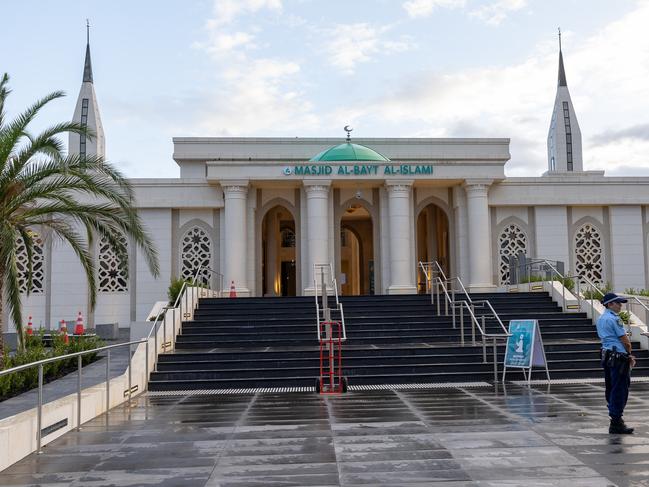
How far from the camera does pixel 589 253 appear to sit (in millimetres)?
27406

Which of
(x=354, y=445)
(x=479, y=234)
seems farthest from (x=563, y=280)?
(x=354, y=445)

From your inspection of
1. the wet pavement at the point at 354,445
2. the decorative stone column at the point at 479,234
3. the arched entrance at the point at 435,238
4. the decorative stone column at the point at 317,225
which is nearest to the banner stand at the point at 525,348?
the wet pavement at the point at 354,445

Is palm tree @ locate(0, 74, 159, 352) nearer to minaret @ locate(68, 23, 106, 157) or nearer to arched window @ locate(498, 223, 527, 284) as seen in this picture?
arched window @ locate(498, 223, 527, 284)

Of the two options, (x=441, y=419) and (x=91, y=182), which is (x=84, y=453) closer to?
(x=441, y=419)

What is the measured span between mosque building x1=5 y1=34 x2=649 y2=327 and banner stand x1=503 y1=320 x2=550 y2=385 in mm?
11072

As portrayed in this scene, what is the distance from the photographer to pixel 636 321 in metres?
17.6

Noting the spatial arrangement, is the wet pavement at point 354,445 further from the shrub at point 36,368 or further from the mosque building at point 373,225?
the mosque building at point 373,225

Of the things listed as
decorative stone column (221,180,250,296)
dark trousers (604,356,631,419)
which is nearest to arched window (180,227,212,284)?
decorative stone column (221,180,250,296)

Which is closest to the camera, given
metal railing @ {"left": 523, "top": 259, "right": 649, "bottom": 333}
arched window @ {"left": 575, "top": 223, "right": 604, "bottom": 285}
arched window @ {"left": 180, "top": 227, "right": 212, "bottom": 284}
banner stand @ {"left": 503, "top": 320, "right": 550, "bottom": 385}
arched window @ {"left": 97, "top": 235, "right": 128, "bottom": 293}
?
banner stand @ {"left": 503, "top": 320, "right": 550, "bottom": 385}

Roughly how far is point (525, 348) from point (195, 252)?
1575cm

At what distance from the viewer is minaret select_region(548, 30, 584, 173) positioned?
46156mm

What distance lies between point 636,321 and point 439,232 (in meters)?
14.0

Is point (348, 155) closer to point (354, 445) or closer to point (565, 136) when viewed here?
point (354, 445)

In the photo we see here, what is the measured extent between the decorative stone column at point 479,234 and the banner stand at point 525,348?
1164cm
